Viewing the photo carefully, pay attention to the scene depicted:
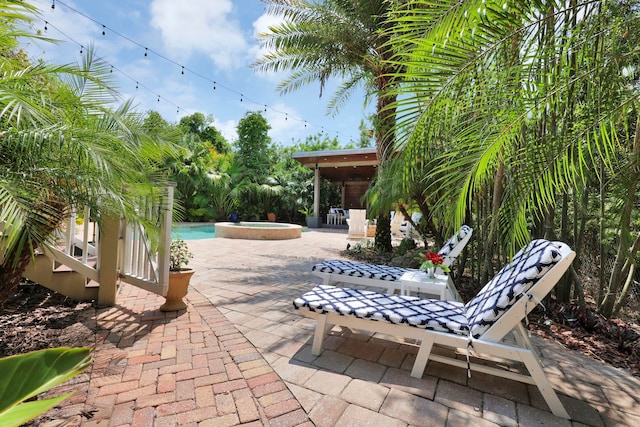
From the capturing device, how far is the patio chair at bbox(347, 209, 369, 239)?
32.0ft

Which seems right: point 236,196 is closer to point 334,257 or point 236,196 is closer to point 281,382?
point 334,257

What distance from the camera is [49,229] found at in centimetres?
188

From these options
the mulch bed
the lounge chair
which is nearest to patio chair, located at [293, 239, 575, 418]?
the lounge chair

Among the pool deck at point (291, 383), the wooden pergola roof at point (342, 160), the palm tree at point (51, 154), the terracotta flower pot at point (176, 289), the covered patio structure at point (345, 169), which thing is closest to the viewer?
the palm tree at point (51, 154)

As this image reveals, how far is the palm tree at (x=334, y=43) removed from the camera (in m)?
6.37

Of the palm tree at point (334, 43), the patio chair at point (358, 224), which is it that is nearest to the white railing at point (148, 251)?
the palm tree at point (334, 43)

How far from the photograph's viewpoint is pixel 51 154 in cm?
170

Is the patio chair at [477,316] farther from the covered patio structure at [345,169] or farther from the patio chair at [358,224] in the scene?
the covered patio structure at [345,169]

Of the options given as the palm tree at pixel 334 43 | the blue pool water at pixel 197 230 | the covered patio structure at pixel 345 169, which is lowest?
the blue pool water at pixel 197 230

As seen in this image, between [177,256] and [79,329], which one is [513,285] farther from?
[79,329]

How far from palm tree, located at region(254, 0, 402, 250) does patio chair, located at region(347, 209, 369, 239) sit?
2435 millimetres

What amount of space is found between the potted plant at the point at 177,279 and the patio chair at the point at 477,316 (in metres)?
1.41

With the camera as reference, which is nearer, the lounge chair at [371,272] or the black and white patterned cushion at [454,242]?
the lounge chair at [371,272]

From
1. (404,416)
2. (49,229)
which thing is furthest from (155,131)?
(404,416)
